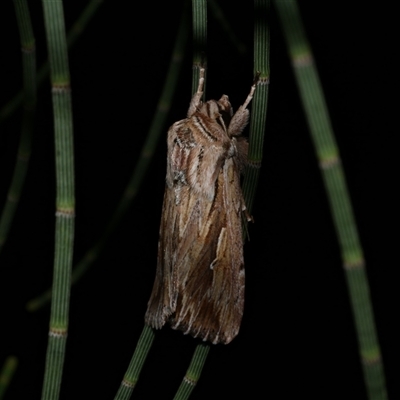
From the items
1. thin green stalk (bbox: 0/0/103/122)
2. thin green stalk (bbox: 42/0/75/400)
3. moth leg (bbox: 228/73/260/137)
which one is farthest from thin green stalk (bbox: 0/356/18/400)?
thin green stalk (bbox: 0/0/103/122)

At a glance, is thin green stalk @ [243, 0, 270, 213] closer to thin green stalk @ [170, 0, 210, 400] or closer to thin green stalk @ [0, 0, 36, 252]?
thin green stalk @ [170, 0, 210, 400]

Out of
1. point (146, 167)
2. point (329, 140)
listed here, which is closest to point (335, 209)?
point (329, 140)

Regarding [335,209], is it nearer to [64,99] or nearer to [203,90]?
[64,99]

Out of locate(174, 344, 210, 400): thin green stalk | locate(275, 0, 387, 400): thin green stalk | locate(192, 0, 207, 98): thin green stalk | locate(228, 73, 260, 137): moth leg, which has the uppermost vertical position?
locate(192, 0, 207, 98): thin green stalk

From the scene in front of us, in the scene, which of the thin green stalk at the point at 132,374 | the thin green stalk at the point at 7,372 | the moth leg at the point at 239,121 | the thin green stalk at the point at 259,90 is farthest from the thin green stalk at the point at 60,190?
the moth leg at the point at 239,121

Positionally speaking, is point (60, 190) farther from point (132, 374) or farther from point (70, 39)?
point (70, 39)

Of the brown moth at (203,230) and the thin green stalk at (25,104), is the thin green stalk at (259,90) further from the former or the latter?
the thin green stalk at (25,104)
